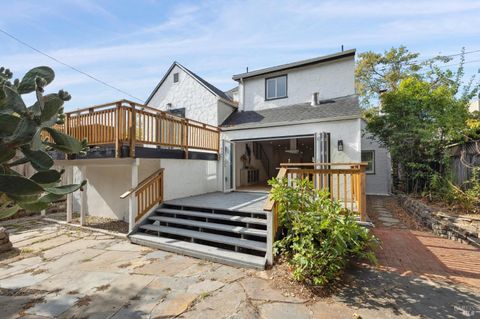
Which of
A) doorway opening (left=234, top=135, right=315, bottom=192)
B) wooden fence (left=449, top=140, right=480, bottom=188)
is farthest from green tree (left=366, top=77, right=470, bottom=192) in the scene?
doorway opening (left=234, top=135, right=315, bottom=192)

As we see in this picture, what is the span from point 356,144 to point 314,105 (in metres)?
2.66

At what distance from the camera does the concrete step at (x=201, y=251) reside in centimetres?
410

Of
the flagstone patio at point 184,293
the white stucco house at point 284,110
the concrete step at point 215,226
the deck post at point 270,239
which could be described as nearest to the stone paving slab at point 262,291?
the flagstone patio at point 184,293

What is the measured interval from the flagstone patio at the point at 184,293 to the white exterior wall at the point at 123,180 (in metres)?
2.77

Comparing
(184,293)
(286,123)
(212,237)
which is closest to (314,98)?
(286,123)

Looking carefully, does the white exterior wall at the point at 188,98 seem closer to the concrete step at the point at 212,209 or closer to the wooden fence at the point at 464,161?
the concrete step at the point at 212,209

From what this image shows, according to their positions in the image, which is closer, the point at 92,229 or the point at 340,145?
the point at 92,229

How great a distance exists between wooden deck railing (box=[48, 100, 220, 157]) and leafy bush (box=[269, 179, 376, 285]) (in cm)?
393

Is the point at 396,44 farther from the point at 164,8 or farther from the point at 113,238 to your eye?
the point at 113,238

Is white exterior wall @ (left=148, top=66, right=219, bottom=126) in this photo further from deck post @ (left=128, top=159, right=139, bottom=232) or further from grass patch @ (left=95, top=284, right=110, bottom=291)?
grass patch @ (left=95, top=284, right=110, bottom=291)

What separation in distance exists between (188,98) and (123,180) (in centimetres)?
506

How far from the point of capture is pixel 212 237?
16.2ft

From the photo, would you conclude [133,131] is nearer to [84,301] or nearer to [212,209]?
[212,209]

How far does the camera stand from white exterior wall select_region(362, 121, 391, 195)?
11797mm
